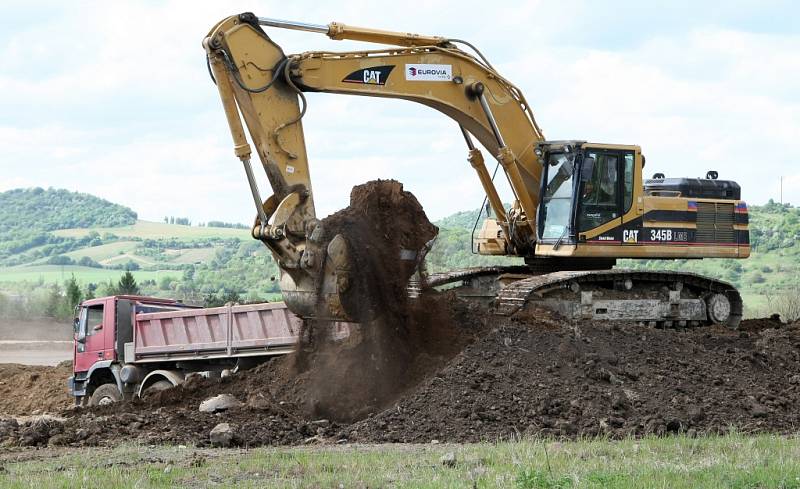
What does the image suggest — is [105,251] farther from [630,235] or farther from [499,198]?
[630,235]

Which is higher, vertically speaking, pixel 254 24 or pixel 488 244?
pixel 254 24

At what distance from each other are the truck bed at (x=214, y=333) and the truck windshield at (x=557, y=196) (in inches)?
169

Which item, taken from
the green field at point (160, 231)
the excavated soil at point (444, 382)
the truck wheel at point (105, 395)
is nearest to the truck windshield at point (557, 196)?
the excavated soil at point (444, 382)

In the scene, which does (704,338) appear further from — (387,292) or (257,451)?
(257,451)

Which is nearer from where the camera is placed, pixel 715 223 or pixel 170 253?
pixel 715 223

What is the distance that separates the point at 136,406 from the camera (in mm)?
17062

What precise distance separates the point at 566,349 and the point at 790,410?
282 cm

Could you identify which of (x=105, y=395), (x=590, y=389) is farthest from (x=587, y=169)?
(x=105, y=395)

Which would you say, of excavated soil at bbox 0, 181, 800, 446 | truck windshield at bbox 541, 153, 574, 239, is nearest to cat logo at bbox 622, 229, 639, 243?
truck windshield at bbox 541, 153, 574, 239

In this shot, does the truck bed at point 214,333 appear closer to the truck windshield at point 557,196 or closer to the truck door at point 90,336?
the truck door at point 90,336

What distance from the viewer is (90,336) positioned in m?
20.0

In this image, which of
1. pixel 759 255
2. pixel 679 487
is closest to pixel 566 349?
pixel 679 487

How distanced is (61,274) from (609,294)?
283 feet

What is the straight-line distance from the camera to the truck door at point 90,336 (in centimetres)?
1978
